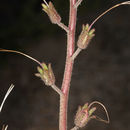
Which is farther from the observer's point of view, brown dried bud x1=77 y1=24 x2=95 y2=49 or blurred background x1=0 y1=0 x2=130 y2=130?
blurred background x1=0 y1=0 x2=130 y2=130

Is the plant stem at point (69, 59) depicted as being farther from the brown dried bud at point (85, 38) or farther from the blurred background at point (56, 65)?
the blurred background at point (56, 65)

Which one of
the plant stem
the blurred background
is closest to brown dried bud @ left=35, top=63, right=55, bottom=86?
the plant stem

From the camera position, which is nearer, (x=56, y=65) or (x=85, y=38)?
(x=85, y=38)

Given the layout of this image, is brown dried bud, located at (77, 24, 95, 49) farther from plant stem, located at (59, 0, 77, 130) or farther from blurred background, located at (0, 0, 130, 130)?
blurred background, located at (0, 0, 130, 130)

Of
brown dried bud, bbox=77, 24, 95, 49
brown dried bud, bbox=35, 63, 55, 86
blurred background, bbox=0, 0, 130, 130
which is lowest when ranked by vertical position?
brown dried bud, bbox=35, 63, 55, 86

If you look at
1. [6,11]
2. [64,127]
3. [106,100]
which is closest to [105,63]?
[106,100]

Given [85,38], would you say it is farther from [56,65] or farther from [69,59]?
[56,65]

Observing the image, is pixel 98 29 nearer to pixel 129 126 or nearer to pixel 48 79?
pixel 129 126

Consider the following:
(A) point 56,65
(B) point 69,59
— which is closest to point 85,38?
(B) point 69,59

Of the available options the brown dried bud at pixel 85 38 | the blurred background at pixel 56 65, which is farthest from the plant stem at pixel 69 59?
the blurred background at pixel 56 65

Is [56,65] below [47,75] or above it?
above
